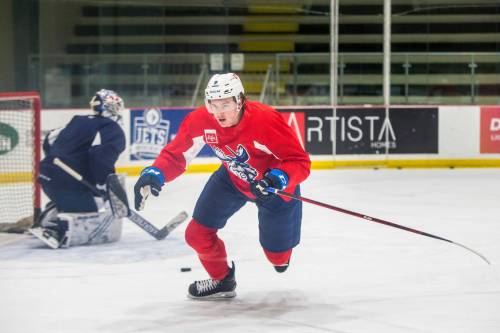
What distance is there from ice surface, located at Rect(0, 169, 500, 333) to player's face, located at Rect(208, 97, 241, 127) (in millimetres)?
446

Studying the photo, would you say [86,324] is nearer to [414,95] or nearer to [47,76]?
[47,76]

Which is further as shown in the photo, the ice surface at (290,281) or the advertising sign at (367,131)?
the advertising sign at (367,131)

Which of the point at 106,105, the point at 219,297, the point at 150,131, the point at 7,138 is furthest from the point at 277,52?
the point at 219,297

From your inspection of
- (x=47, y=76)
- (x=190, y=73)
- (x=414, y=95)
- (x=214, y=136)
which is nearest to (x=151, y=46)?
(x=190, y=73)

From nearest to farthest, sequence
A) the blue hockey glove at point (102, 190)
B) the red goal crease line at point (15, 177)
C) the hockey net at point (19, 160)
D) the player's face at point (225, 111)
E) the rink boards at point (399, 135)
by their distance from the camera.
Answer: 1. the player's face at point (225, 111)
2. the blue hockey glove at point (102, 190)
3. the hockey net at point (19, 160)
4. the red goal crease line at point (15, 177)
5. the rink boards at point (399, 135)

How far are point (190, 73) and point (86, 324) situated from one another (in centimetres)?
779

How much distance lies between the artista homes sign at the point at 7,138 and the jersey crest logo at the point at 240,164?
3691 millimetres

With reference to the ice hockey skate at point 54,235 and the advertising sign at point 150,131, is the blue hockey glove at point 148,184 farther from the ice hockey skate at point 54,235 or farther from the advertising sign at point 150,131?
the advertising sign at point 150,131

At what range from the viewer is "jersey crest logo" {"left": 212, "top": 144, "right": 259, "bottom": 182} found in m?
3.85

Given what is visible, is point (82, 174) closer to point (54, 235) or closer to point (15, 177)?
point (54, 235)

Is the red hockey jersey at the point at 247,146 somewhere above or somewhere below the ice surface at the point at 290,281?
above

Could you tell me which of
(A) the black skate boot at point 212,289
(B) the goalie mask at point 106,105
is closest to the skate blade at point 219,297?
(A) the black skate boot at point 212,289

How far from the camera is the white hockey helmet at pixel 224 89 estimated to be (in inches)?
144

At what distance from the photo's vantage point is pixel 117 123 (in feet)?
18.8
